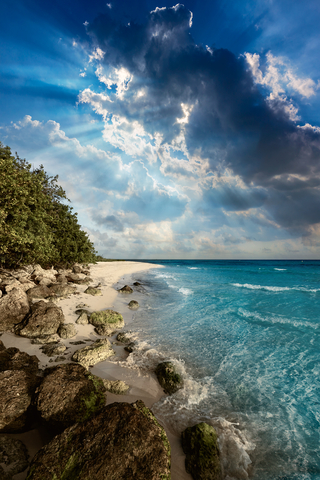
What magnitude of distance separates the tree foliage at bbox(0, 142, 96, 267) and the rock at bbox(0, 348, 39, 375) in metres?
6.86

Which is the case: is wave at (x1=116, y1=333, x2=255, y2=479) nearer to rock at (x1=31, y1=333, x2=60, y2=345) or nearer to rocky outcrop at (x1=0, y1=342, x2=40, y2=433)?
rock at (x1=31, y1=333, x2=60, y2=345)

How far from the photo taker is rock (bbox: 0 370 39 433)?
13.3 feet

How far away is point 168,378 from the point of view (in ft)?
21.4

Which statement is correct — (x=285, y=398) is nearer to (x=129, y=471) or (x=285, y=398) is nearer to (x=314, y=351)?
(x=314, y=351)

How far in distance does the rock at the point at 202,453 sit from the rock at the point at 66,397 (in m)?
2.21

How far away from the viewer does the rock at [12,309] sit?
27.9 ft

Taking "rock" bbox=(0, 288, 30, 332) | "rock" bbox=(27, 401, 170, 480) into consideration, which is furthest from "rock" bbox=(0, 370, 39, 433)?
"rock" bbox=(0, 288, 30, 332)

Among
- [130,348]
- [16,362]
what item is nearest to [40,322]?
[16,362]

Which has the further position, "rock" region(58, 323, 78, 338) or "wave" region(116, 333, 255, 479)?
"rock" region(58, 323, 78, 338)

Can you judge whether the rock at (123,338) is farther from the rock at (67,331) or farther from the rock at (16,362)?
the rock at (16,362)

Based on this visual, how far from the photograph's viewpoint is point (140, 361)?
759 centimetres

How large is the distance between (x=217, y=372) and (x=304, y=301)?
56.7 feet

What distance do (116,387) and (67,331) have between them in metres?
4.08

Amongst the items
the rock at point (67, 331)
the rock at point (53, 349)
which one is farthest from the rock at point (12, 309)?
the rock at point (53, 349)
